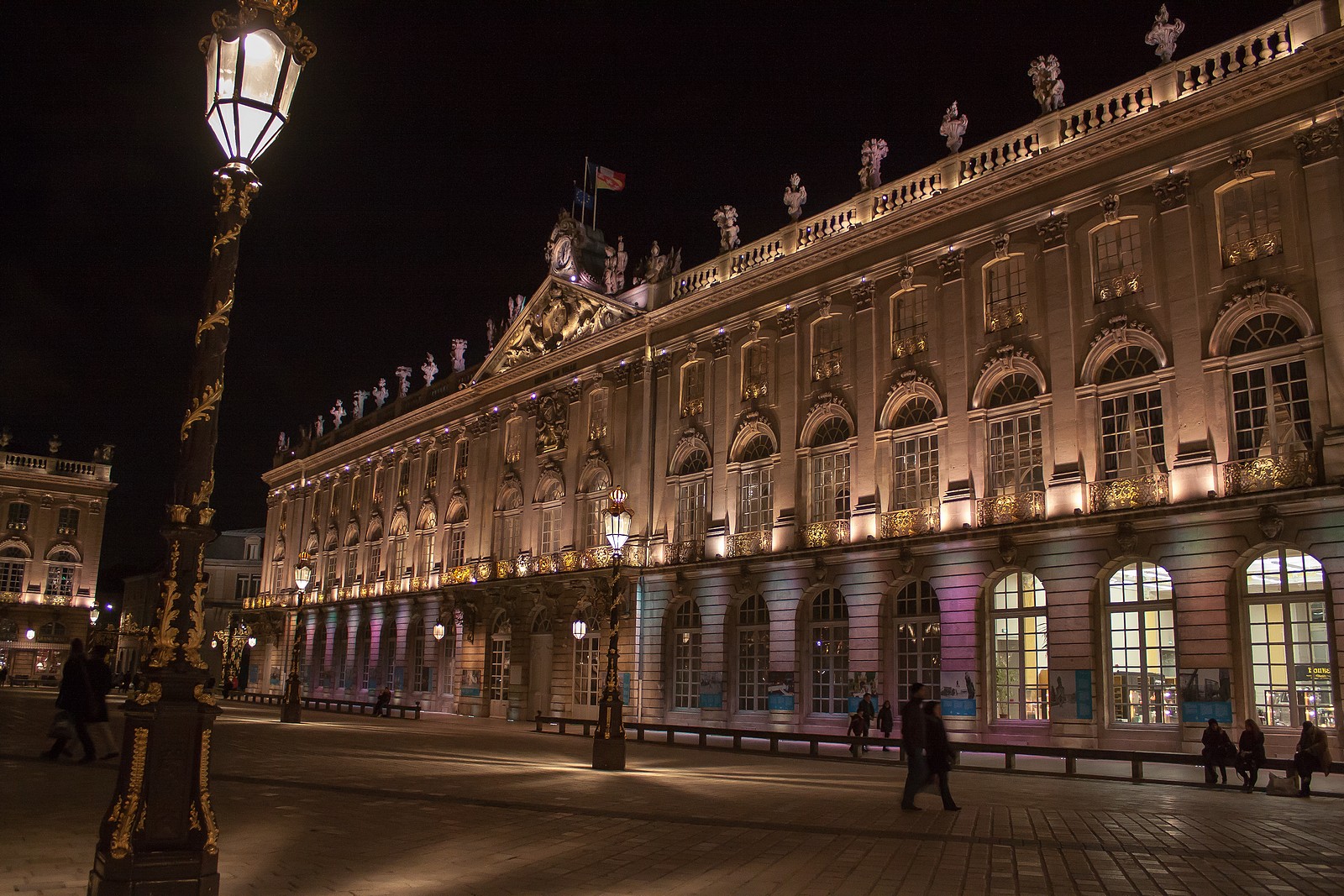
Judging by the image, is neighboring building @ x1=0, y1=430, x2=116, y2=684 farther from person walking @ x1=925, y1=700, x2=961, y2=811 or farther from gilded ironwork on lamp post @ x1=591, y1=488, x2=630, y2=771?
person walking @ x1=925, y1=700, x2=961, y2=811

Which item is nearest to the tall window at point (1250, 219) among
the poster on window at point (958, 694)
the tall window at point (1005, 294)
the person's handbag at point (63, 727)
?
the tall window at point (1005, 294)

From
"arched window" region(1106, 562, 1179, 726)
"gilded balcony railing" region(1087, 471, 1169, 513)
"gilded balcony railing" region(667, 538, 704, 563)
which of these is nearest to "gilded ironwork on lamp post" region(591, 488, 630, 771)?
"gilded balcony railing" region(1087, 471, 1169, 513)

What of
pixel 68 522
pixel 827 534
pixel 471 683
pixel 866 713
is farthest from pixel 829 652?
pixel 68 522

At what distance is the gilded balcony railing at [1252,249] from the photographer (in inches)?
881

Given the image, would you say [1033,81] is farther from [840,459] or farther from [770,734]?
[770,734]

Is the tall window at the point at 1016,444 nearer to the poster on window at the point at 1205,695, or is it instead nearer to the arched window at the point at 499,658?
the poster on window at the point at 1205,695

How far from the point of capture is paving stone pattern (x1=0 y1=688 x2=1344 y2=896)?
843 centimetres

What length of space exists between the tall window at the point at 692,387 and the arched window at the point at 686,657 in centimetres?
657

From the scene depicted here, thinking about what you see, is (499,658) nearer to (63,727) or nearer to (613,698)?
(613,698)

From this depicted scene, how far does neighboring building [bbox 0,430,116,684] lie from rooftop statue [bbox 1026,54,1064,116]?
217ft

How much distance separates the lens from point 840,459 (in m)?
30.7

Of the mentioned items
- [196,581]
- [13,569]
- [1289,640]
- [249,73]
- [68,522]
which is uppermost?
[68,522]

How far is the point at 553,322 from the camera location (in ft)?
144

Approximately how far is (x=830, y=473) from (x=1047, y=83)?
11826 mm
